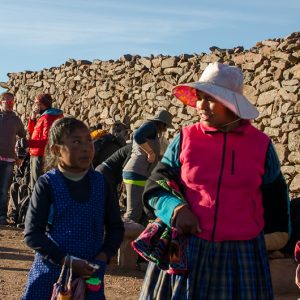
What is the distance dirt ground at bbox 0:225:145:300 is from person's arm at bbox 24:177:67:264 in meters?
2.70

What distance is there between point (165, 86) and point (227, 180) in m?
9.40

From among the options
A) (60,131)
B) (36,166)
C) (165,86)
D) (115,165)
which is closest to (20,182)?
(36,166)

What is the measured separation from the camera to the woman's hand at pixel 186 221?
3070mm

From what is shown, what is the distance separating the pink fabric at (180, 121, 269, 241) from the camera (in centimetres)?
310

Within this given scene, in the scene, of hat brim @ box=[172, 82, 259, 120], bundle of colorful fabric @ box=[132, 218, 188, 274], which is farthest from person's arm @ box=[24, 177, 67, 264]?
hat brim @ box=[172, 82, 259, 120]

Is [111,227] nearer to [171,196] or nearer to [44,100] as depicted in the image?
[171,196]

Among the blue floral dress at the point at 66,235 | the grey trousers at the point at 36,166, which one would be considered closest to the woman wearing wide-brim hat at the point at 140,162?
the grey trousers at the point at 36,166

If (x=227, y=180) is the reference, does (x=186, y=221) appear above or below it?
below

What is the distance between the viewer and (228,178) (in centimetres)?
311

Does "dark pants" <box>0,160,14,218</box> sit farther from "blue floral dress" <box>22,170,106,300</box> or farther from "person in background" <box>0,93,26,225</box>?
"blue floral dress" <box>22,170,106,300</box>

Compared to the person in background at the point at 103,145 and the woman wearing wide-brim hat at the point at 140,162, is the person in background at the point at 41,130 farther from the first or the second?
the woman wearing wide-brim hat at the point at 140,162

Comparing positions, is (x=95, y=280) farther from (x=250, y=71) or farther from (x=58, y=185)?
(x=250, y=71)

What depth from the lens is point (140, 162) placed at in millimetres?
7605

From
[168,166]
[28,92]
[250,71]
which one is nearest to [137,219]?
[250,71]
